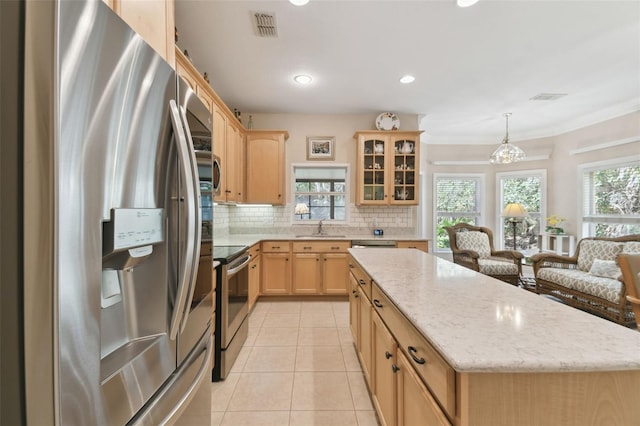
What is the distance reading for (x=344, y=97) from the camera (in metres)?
3.83

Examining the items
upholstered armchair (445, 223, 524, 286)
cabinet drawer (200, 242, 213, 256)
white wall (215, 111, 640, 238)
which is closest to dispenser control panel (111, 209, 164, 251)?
cabinet drawer (200, 242, 213, 256)

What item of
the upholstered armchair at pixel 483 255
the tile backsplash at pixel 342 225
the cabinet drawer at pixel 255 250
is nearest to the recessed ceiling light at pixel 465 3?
the tile backsplash at pixel 342 225

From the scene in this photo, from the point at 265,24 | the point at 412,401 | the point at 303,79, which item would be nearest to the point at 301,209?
the point at 303,79

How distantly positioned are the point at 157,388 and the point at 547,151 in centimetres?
683

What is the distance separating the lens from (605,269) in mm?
3316

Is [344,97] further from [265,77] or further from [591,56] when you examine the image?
[591,56]

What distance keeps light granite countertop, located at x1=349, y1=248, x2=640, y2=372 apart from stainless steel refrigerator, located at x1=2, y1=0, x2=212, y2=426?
80cm

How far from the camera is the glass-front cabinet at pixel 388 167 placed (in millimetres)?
4254

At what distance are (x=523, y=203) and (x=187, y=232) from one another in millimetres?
6561

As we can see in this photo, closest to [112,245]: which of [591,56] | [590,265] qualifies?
[591,56]

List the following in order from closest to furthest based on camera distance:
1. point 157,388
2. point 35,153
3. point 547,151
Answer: point 35,153 < point 157,388 < point 547,151

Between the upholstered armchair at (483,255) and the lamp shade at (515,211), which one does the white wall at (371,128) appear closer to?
the lamp shade at (515,211)

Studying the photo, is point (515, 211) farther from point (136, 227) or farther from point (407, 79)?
point (136, 227)

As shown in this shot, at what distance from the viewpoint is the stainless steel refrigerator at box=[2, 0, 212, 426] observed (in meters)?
0.46
